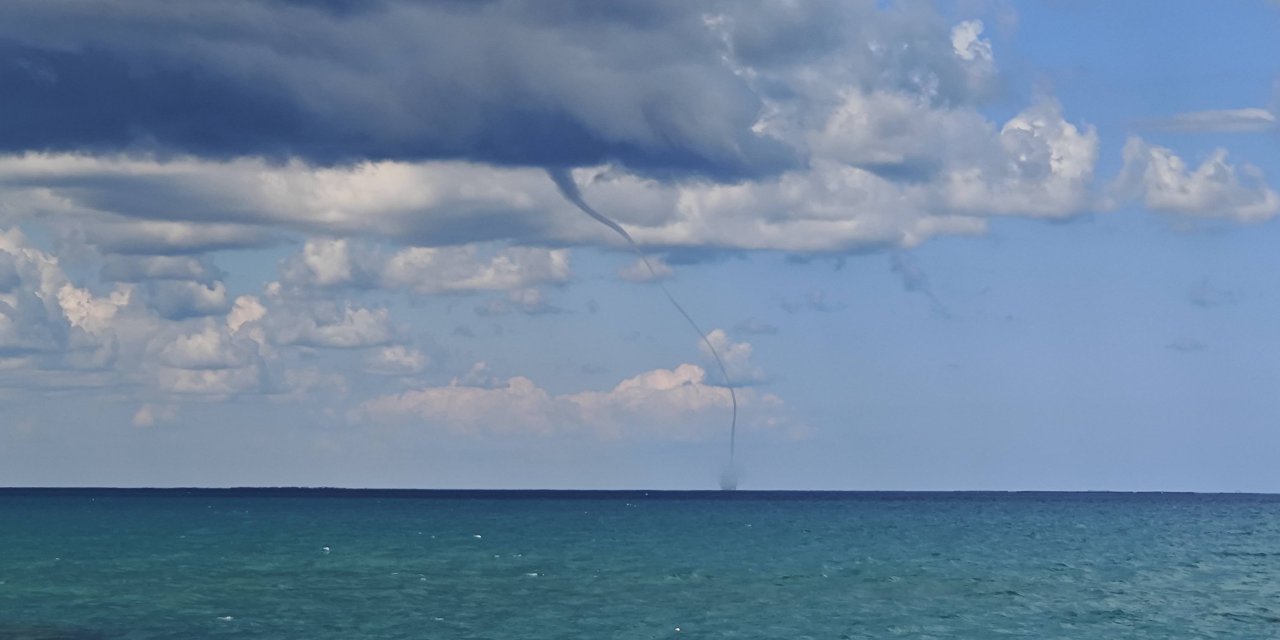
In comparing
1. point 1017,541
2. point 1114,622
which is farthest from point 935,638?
point 1017,541

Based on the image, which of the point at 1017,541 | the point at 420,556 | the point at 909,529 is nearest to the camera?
the point at 420,556

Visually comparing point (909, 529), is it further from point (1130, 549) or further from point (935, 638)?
point (935, 638)

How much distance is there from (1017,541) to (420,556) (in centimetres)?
5943

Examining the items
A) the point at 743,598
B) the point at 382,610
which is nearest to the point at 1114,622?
the point at 743,598

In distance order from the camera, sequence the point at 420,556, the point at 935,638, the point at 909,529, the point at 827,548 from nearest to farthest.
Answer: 1. the point at 935,638
2. the point at 420,556
3. the point at 827,548
4. the point at 909,529

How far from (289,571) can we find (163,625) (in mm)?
31345

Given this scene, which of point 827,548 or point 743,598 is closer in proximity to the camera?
point 743,598

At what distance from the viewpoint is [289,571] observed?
3851 inches

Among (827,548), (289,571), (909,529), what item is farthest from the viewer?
(909,529)

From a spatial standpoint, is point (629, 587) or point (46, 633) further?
point (629, 587)

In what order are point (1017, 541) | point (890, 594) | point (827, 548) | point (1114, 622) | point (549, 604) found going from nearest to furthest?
point (1114, 622) < point (549, 604) < point (890, 594) < point (827, 548) < point (1017, 541)

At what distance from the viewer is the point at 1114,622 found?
71.8 meters

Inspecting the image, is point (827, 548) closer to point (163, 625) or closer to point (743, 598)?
point (743, 598)

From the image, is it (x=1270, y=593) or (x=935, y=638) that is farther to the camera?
(x=1270, y=593)
